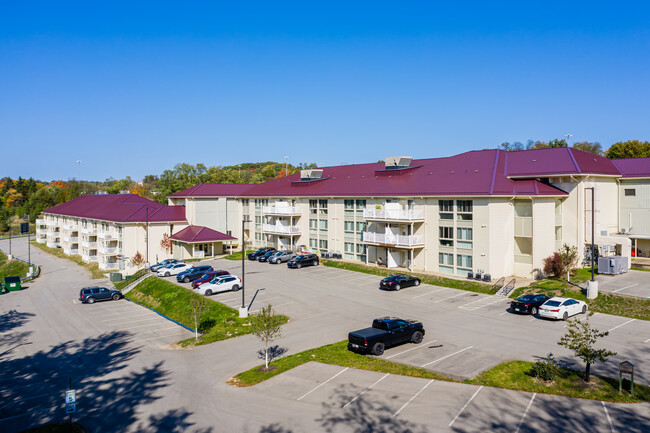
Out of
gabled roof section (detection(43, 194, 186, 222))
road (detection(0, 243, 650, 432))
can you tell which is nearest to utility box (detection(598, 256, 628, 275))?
road (detection(0, 243, 650, 432))

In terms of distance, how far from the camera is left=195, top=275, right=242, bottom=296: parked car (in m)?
40.5

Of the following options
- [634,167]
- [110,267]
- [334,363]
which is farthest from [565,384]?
[110,267]

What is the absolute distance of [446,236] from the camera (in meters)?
44.7

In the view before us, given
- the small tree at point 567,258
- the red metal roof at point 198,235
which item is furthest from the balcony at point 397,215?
the red metal roof at point 198,235

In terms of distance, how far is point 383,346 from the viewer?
23969 mm

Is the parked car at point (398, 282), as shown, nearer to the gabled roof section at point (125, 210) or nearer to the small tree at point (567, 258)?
the small tree at point (567, 258)

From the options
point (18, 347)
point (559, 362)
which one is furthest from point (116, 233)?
point (559, 362)

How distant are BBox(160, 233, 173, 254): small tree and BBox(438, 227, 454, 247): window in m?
37.7

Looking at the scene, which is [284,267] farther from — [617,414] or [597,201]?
[617,414]

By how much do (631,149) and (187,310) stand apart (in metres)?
70.4

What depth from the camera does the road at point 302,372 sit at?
17.0 meters

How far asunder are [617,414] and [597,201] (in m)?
33.9

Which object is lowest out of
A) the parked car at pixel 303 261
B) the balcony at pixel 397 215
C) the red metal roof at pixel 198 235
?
the parked car at pixel 303 261

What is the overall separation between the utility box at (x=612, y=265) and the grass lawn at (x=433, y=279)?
10769 mm
